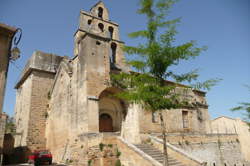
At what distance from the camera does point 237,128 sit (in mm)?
27062

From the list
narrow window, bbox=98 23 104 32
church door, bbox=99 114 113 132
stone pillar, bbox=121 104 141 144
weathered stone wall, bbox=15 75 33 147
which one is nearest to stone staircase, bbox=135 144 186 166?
stone pillar, bbox=121 104 141 144

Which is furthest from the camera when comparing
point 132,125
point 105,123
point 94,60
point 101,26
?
point 101,26

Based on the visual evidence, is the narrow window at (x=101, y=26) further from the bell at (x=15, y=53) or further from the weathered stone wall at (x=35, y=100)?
the bell at (x=15, y=53)

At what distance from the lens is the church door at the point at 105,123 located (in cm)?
1536

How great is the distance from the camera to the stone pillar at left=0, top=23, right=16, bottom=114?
8.72m

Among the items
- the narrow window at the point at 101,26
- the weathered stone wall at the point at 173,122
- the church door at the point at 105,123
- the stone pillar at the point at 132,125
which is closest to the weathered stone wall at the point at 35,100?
the church door at the point at 105,123

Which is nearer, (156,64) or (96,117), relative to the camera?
(156,64)

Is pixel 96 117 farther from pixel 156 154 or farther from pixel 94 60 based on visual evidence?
pixel 156 154

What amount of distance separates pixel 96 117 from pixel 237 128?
22.3 metres

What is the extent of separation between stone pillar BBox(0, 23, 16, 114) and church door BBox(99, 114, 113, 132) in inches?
311

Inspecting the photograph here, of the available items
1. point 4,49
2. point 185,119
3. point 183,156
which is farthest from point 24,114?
point 183,156

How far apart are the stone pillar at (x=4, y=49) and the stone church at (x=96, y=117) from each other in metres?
4.72

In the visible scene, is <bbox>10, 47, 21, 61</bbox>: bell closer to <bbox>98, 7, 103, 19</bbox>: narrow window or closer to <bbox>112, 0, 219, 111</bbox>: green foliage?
<bbox>112, 0, 219, 111</bbox>: green foliage

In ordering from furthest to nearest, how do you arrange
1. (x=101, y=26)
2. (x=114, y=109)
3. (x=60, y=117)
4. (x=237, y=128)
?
(x=237, y=128) → (x=101, y=26) → (x=60, y=117) → (x=114, y=109)
